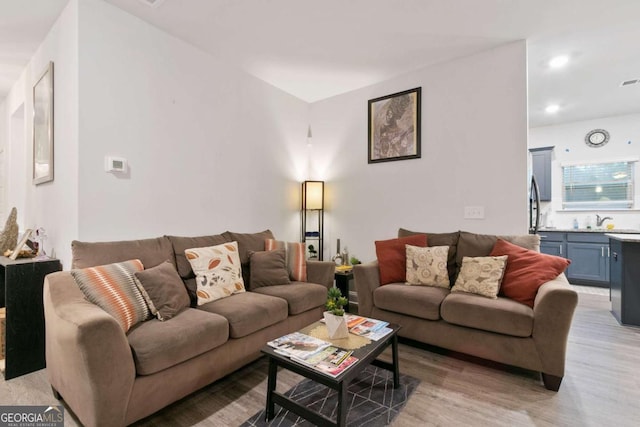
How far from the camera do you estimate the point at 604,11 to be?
7.91ft

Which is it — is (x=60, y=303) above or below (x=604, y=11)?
below

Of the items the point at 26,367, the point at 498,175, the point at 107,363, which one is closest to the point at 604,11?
the point at 498,175

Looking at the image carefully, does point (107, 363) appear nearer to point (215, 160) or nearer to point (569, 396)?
point (215, 160)

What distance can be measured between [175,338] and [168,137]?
Answer: 1811 mm

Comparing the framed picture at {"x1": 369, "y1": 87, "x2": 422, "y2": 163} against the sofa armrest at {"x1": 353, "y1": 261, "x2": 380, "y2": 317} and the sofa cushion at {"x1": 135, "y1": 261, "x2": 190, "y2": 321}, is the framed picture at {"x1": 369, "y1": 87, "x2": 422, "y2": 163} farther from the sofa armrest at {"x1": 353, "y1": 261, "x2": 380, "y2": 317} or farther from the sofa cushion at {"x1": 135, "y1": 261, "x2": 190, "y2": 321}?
the sofa cushion at {"x1": 135, "y1": 261, "x2": 190, "y2": 321}

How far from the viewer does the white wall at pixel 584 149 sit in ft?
15.7

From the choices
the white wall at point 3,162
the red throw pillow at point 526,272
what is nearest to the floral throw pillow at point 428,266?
the red throw pillow at point 526,272

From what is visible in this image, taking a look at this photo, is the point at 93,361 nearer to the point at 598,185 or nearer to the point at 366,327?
the point at 366,327

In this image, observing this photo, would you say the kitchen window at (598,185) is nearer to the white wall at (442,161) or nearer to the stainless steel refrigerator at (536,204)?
the stainless steel refrigerator at (536,204)

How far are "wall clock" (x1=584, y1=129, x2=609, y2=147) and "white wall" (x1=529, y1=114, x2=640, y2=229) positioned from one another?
0.05 m

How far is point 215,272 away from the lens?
240cm

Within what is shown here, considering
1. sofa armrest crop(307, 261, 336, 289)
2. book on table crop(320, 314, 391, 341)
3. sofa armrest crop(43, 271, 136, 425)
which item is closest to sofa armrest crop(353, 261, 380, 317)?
sofa armrest crop(307, 261, 336, 289)

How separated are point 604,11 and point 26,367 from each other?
501cm

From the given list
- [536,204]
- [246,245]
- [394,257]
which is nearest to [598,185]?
[536,204]
